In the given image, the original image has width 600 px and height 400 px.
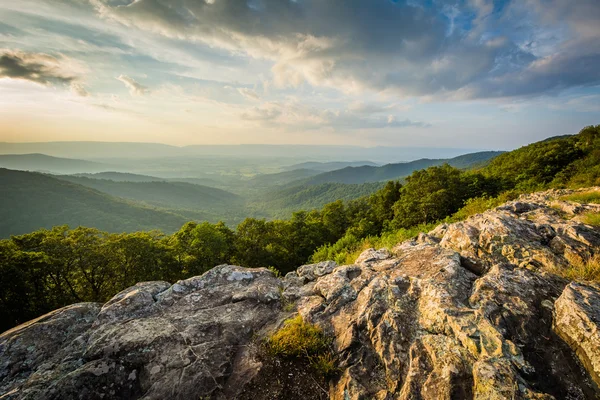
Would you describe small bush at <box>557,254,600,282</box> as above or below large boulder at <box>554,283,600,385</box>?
above

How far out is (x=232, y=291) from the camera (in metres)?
9.51

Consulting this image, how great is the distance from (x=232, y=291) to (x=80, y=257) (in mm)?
21729

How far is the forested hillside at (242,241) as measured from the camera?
62.2 ft

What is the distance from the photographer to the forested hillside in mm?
18969

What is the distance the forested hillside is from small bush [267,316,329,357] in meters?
8.37

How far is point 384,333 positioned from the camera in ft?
20.4

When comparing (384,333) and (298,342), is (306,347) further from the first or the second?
(384,333)

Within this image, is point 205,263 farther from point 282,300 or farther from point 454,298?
point 454,298

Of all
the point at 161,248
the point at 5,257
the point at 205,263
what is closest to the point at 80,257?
the point at 5,257

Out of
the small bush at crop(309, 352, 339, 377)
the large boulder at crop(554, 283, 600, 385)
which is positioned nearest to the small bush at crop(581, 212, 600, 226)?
the large boulder at crop(554, 283, 600, 385)

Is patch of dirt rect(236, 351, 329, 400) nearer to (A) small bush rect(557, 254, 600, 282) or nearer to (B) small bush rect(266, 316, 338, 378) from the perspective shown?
(B) small bush rect(266, 316, 338, 378)

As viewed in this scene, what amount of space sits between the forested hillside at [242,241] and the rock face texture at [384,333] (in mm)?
5326

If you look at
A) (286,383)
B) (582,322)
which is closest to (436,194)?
(582,322)

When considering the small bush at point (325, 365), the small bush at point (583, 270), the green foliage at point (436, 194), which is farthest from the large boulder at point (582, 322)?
the green foliage at point (436, 194)
